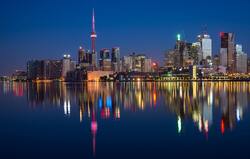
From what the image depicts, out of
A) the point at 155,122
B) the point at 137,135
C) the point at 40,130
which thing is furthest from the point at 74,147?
the point at 155,122

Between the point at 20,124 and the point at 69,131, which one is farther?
the point at 20,124

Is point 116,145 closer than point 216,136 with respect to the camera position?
Yes

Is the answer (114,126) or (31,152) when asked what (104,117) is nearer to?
(114,126)


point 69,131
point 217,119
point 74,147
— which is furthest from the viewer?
point 217,119

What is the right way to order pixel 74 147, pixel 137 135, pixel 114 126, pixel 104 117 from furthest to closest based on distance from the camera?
pixel 104 117 → pixel 114 126 → pixel 137 135 → pixel 74 147

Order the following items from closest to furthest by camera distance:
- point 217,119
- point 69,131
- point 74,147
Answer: point 74,147, point 69,131, point 217,119

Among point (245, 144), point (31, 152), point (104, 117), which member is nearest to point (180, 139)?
point (245, 144)

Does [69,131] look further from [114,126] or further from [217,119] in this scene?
[217,119]

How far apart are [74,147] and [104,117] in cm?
944

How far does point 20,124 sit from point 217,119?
991 centimetres

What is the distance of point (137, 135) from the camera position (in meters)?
17.1

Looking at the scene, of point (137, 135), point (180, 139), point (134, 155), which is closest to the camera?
point (134, 155)

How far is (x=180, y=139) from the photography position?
15.9m

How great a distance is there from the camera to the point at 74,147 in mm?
14375
